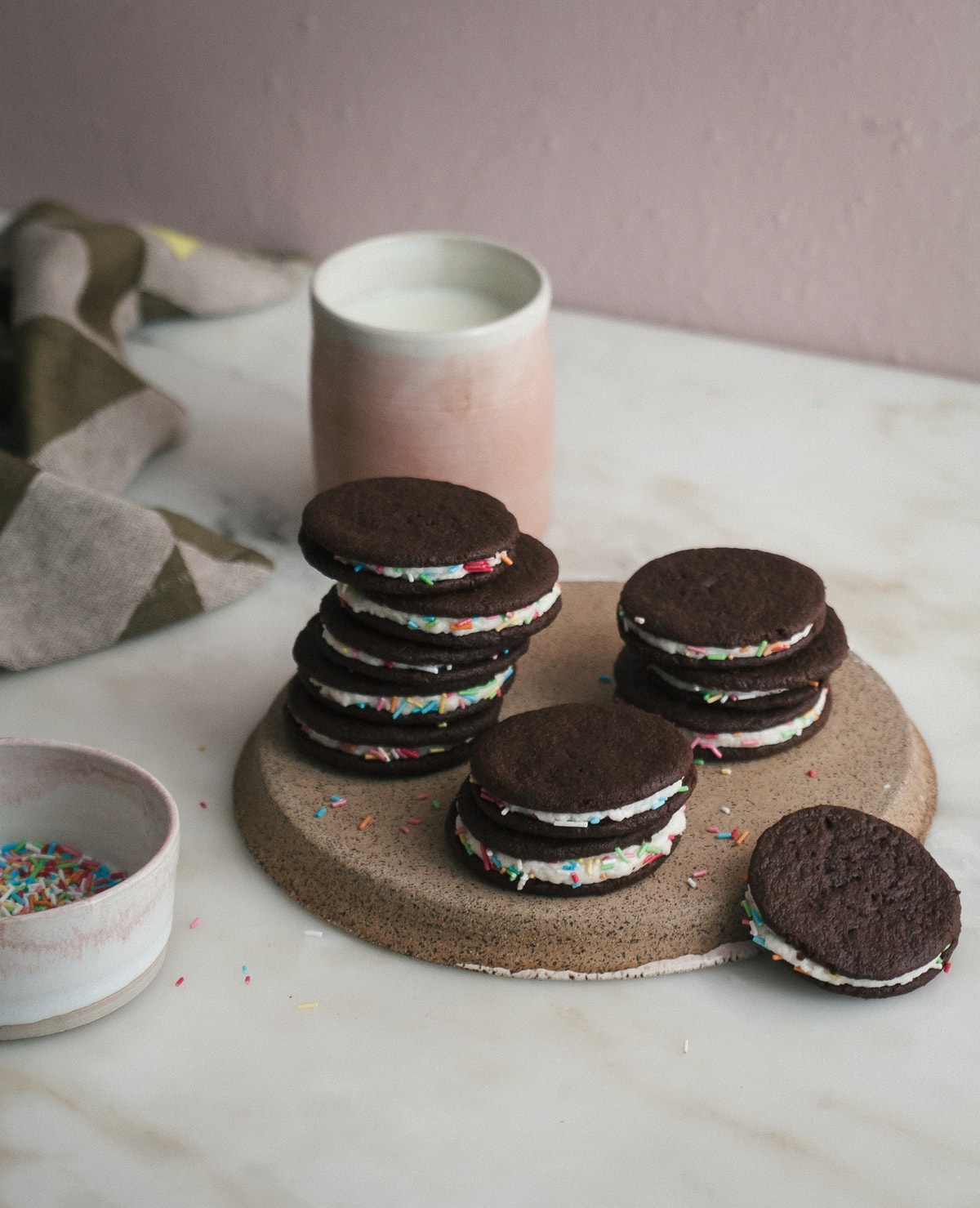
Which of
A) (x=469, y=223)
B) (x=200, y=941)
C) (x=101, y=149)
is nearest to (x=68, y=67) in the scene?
(x=101, y=149)

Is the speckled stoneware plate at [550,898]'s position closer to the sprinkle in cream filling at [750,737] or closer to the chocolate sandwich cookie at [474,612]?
the sprinkle in cream filling at [750,737]

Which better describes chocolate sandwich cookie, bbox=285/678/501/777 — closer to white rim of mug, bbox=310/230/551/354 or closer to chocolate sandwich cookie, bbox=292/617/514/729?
chocolate sandwich cookie, bbox=292/617/514/729

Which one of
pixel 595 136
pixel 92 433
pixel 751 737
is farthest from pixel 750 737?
pixel 595 136

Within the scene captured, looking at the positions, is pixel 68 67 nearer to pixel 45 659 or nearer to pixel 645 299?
pixel 645 299

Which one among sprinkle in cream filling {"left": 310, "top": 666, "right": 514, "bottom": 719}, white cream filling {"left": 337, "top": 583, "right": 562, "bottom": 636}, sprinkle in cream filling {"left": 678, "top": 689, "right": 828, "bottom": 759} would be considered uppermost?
white cream filling {"left": 337, "top": 583, "right": 562, "bottom": 636}

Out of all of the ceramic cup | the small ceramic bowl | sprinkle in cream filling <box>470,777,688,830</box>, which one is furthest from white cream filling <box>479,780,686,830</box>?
the ceramic cup
